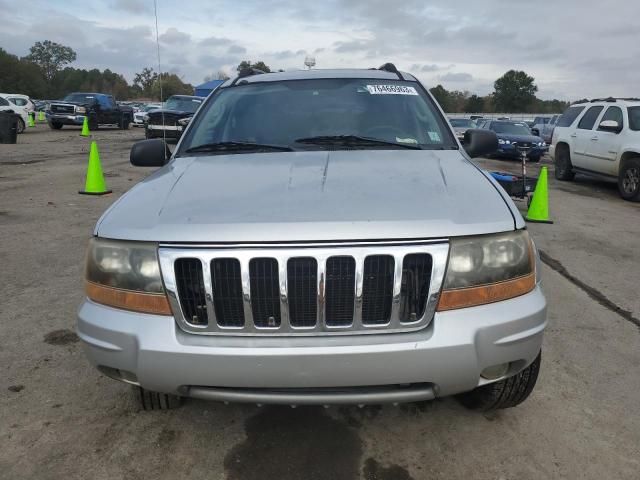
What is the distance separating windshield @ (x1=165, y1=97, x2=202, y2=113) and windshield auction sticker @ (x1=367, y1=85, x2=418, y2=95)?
54.4ft

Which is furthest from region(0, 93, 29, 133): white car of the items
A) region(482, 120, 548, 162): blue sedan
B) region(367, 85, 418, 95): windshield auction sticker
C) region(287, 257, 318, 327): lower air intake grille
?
region(287, 257, 318, 327): lower air intake grille

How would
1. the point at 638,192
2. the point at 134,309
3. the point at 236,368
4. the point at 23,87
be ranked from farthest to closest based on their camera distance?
1. the point at 23,87
2. the point at 638,192
3. the point at 134,309
4. the point at 236,368

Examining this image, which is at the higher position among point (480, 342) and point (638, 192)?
point (480, 342)

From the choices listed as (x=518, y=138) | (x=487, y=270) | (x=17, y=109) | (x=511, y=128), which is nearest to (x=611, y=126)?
(x=518, y=138)

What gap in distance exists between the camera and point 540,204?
297 inches

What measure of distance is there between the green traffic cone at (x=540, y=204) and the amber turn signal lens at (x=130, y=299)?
6.68 meters

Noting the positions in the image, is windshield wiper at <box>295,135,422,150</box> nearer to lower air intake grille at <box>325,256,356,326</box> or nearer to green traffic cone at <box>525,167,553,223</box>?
lower air intake grille at <box>325,256,356,326</box>

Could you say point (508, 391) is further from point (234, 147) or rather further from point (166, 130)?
point (166, 130)

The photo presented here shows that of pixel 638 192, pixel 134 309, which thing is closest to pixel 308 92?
pixel 134 309

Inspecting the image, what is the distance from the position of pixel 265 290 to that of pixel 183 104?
749 inches

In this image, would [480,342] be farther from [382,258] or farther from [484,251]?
[382,258]

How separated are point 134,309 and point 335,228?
88 centimetres

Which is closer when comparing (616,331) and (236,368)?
(236,368)

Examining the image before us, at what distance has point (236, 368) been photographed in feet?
6.42
